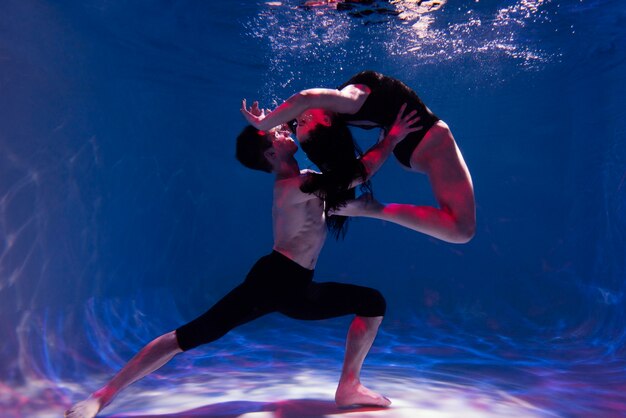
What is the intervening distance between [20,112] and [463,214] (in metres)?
6.85

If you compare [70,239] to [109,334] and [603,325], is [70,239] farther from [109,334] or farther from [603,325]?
[603,325]

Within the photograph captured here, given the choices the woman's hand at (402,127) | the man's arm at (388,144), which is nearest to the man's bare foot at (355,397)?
the man's arm at (388,144)

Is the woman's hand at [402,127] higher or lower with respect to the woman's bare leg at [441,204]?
higher

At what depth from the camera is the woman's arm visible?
11.3ft

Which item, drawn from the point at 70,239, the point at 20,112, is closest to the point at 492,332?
the point at 70,239

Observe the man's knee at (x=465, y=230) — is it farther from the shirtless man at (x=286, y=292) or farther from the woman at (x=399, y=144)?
the shirtless man at (x=286, y=292)

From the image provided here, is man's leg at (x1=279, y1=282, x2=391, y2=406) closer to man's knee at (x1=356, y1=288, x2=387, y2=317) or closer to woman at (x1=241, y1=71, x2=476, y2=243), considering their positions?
man's knee at (x1=356, y1=288, x2=387, y2=317)

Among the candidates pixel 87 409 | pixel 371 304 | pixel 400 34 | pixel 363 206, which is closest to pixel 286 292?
pixel 371 304

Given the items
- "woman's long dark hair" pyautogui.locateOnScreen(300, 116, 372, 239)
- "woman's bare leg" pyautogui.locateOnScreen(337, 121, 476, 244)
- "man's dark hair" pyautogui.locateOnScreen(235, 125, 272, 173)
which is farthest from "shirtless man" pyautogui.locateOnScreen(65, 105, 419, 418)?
"woman's bare leg" pyautogui.locateOnScreen(337, 121, 476, 244)

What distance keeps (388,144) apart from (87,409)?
11.7ft

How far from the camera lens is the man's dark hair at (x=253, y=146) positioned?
13.4 feet

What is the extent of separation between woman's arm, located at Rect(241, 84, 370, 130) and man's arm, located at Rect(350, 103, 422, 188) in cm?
39

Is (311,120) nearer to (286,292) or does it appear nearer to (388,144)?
(388,144)

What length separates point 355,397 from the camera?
4.22m
